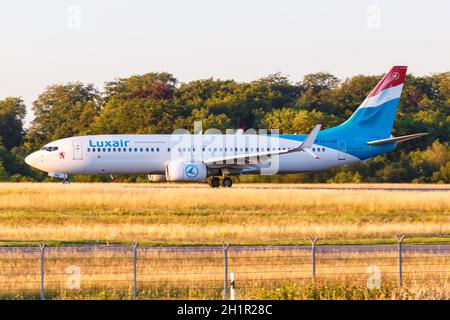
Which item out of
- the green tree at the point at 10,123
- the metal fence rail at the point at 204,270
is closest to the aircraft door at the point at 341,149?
the metal fence rail at the point at 204,270

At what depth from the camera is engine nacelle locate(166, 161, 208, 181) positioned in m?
59.6

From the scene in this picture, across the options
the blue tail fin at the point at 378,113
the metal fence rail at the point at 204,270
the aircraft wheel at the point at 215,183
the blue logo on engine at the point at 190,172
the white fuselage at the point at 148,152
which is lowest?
the metal fence rail at the point at 204,270

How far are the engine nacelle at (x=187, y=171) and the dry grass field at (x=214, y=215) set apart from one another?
5.36 metres

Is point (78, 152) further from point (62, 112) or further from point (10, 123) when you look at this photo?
point (62, 112)

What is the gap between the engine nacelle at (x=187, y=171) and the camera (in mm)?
59562

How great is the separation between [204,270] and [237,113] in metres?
72.9

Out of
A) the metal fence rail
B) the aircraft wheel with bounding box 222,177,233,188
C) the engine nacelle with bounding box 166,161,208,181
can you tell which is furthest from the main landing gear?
the metal fence rail

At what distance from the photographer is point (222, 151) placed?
6275 centimetres

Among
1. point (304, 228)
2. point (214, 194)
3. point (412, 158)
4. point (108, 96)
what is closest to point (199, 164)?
point (214, 194)

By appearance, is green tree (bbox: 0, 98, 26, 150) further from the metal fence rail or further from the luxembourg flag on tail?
the metal fence rail

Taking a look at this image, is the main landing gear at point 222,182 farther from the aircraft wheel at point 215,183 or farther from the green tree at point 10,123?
the green tree at point 10,123

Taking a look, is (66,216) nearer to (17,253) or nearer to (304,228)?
(304,228)

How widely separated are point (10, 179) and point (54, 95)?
4466 cm

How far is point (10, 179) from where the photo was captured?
255 ft
